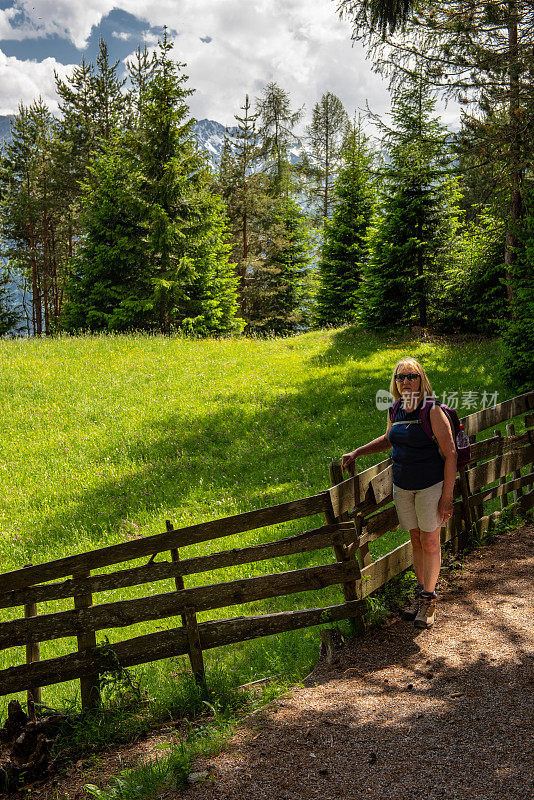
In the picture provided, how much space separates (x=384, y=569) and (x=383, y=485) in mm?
786

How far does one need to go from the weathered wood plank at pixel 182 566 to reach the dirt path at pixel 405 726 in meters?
1.07

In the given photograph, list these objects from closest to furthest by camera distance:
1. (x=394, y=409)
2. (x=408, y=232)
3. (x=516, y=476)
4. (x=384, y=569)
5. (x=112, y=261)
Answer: (x=394, y=409) → (x=384, y=569) → (x=516, y=476) → (x=408, y=232) → (x=112, y=261)

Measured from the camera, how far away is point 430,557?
494 cm

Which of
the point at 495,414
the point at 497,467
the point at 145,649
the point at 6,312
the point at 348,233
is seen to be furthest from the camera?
the point at 6,312

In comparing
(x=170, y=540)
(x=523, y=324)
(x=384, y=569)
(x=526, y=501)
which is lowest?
(x=526, y=501)

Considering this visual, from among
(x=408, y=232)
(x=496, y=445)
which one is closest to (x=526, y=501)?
(x=496, y=445)

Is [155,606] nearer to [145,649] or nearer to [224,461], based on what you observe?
[145,649]

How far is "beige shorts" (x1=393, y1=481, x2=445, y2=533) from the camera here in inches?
187

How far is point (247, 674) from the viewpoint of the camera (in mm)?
5043

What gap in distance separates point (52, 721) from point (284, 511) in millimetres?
2519

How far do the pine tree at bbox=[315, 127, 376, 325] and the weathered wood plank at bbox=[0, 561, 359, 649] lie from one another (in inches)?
961

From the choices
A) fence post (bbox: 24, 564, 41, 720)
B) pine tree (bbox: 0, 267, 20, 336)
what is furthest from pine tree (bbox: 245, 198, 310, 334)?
fence post (bbox: 24, 564, 41, 720)

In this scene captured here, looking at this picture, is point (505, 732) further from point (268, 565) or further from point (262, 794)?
point (268, 565)

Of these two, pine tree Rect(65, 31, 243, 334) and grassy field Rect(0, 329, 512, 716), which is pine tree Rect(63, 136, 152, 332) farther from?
grassy field Rect(0, 329, 512, 716)
